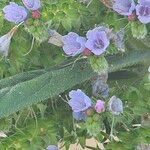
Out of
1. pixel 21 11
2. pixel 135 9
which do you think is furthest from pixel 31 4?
pixel 135 9

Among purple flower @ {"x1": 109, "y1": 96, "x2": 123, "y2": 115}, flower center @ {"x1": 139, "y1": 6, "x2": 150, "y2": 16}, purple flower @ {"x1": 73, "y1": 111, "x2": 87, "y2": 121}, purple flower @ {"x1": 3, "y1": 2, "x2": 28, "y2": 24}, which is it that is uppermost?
purple flower @ {"x1": 3, "y1": 2, "x2": 28, "y2": 24}

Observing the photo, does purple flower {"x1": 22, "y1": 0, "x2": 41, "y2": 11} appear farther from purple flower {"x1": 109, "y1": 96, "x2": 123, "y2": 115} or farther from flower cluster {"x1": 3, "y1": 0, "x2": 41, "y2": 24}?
purple flower {"x1": 109, "y1": 96, "x2": 123, "y2": 115}

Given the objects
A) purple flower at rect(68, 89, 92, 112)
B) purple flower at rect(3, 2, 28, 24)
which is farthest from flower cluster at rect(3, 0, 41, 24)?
purple flower at rect(68, 89, 92, 112)

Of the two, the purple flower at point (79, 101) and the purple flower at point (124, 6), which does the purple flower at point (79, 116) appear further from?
the purple flower at point (124, 6)

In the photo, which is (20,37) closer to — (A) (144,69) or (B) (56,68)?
(B) (56,68)

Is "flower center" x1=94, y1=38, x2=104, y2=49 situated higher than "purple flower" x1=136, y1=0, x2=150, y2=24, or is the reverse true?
"purple flower" x1=136, y1=0, x2=150, y2=24

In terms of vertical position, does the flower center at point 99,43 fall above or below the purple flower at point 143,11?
below

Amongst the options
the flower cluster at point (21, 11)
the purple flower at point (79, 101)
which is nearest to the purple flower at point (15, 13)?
the flower cluster at point (21, 11)
